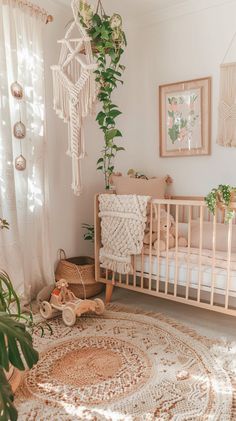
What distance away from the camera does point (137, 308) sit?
2.43 m

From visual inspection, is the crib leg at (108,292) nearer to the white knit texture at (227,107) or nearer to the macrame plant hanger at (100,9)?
the white knit texture at (227,107)

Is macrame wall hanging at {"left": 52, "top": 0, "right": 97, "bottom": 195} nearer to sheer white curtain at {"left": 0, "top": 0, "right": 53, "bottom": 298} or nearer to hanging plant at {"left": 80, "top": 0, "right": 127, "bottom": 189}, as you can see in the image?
hanging plant at {"left": 80, "top": 0, "right": 127, "bottom": 189}

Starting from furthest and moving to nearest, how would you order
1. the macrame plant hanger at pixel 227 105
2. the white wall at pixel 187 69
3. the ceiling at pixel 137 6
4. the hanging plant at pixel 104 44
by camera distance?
the ceiling at pixel 137 6 → the white wall at pixel 187 69 → the macrame plant hanger at pixel 227 105 → the hanging plant at pixel 104 44

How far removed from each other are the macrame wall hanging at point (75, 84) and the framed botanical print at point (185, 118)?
104cm

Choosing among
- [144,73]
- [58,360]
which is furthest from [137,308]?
[144,73]

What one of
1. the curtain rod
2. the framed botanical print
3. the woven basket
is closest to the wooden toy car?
the woven basket

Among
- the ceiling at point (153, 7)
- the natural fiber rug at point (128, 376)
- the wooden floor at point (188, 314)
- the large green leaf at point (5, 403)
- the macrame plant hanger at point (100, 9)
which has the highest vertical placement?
the ceiling at point (153, 7)

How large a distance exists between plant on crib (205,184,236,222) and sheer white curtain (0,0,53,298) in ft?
3.94

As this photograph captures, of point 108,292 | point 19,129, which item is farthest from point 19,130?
point 108,292

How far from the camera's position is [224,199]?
1.82m

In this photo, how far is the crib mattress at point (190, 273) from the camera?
75.3 inches

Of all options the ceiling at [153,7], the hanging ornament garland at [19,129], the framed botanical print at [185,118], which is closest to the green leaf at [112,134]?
the framed botanical print at [185,118]

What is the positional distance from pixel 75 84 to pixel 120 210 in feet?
2.81

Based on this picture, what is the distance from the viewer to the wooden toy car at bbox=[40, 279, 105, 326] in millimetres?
2119
